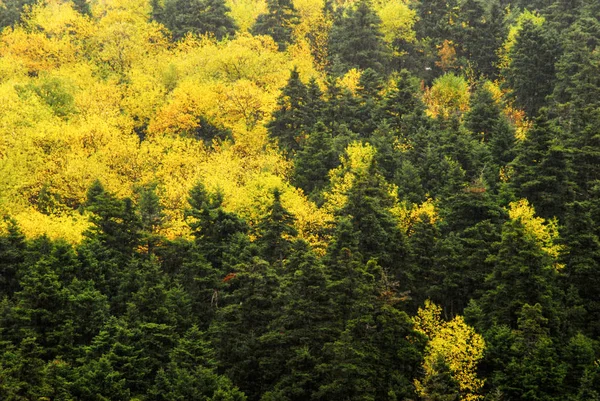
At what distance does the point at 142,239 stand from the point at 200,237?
16.1 feet

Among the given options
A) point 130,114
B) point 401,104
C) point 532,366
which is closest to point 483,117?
point 401,104

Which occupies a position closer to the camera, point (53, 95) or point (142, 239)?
point (142, 239)

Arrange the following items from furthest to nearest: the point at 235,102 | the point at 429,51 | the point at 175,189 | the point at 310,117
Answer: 1. the point at 429,51
2. the point at 235,102
3. the point at 310,117
4. the point at 175,189

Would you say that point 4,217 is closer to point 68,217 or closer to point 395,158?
point 68,217

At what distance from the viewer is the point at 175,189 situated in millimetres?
72875

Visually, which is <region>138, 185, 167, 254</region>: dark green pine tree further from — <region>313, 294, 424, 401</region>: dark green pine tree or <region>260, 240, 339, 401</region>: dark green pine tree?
<region>313, 294, 424, 401</region>: dark green pine tree

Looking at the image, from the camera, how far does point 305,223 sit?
219 ft

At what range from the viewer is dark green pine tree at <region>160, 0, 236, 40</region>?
107 meters

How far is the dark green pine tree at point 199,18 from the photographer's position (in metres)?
107

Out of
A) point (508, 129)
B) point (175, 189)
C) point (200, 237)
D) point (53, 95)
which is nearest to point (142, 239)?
point (200, 237)

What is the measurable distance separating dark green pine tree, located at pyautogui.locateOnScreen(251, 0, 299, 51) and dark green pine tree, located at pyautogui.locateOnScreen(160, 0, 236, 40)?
15.0 ft

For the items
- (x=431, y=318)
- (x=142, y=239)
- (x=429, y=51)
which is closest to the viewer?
(x=431, y=318)

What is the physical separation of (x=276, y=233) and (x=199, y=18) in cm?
5633

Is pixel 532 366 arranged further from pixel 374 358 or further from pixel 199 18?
pixel 199 18
